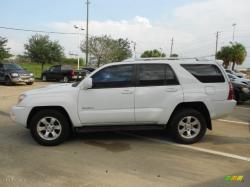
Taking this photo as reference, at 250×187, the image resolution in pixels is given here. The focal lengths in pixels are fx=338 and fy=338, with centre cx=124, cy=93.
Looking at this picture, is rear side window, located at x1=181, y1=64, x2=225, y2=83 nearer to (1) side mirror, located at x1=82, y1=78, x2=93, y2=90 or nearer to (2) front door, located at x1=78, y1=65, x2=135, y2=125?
(2) front door, located at x1=78, y1=65, x2=135, y2=125

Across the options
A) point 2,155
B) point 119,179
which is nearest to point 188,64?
point 119,179

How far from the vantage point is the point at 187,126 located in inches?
273

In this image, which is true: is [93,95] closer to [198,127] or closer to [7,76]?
[198,127]

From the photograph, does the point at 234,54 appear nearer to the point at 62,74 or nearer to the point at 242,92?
the point at 62,74

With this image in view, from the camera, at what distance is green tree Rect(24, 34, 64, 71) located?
4006 centimetres

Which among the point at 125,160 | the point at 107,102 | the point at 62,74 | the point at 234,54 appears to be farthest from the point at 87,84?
the point at 234,54

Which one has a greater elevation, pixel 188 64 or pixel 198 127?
pixel 188 64

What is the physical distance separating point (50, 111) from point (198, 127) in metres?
3.03

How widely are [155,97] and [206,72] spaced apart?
1232 millimetres

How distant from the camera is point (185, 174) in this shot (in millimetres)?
5188

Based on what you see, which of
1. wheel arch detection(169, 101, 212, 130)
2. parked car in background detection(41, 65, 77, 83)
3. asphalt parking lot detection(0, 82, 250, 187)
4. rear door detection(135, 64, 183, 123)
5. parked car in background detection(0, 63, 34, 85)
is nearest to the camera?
asphalt parking lot detection(0, 82, 250, 187)

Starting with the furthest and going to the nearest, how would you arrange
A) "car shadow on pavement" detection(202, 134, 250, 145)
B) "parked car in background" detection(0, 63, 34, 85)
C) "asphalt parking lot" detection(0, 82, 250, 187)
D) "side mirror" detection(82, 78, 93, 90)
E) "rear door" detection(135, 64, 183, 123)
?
"parked car in background" detection(0, 63, 34, 85)
"car shadow on pavement" detection(202, 134, 250, 145)
"rear door" detection(135, 64, 183, 123)
"side mirror" detection(82, 78, 93, 90)
"asphalt parking lot" detection(0, 82, 250, 187)

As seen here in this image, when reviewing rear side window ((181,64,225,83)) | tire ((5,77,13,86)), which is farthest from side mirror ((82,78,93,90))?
tire ((5,77,13,86))

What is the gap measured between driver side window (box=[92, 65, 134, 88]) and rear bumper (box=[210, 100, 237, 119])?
→ 5.88 ft
